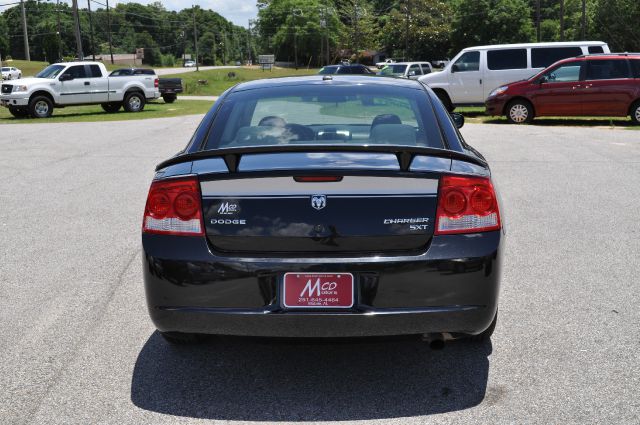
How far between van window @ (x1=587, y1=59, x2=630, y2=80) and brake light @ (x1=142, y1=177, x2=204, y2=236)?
741 inches

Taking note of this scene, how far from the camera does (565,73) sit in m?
20.5

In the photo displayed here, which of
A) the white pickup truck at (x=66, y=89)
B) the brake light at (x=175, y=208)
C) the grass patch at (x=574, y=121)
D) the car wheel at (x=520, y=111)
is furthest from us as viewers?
the white pickup truck at (x=66, y=89)

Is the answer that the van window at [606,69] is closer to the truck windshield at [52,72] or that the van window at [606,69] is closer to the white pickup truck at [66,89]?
the white pickup truck at [66,89]

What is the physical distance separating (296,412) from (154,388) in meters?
0.77

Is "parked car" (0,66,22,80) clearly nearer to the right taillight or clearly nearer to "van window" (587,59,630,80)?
"van window" (587,59,630,80)

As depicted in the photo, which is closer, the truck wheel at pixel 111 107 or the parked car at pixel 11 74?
the truck wheel at pixel 111 107

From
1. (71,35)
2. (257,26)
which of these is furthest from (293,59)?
(71,35)

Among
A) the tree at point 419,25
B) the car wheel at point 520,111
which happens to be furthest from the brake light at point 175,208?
the tree at point 419,25

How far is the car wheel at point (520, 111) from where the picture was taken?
2095 centimetres

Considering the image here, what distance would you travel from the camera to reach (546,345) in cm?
424

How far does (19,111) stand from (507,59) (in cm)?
A: 1737

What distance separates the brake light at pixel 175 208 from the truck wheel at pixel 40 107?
25.1 meters

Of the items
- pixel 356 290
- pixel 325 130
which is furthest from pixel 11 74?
pixel 356 290

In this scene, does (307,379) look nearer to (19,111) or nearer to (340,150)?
(340,150)
